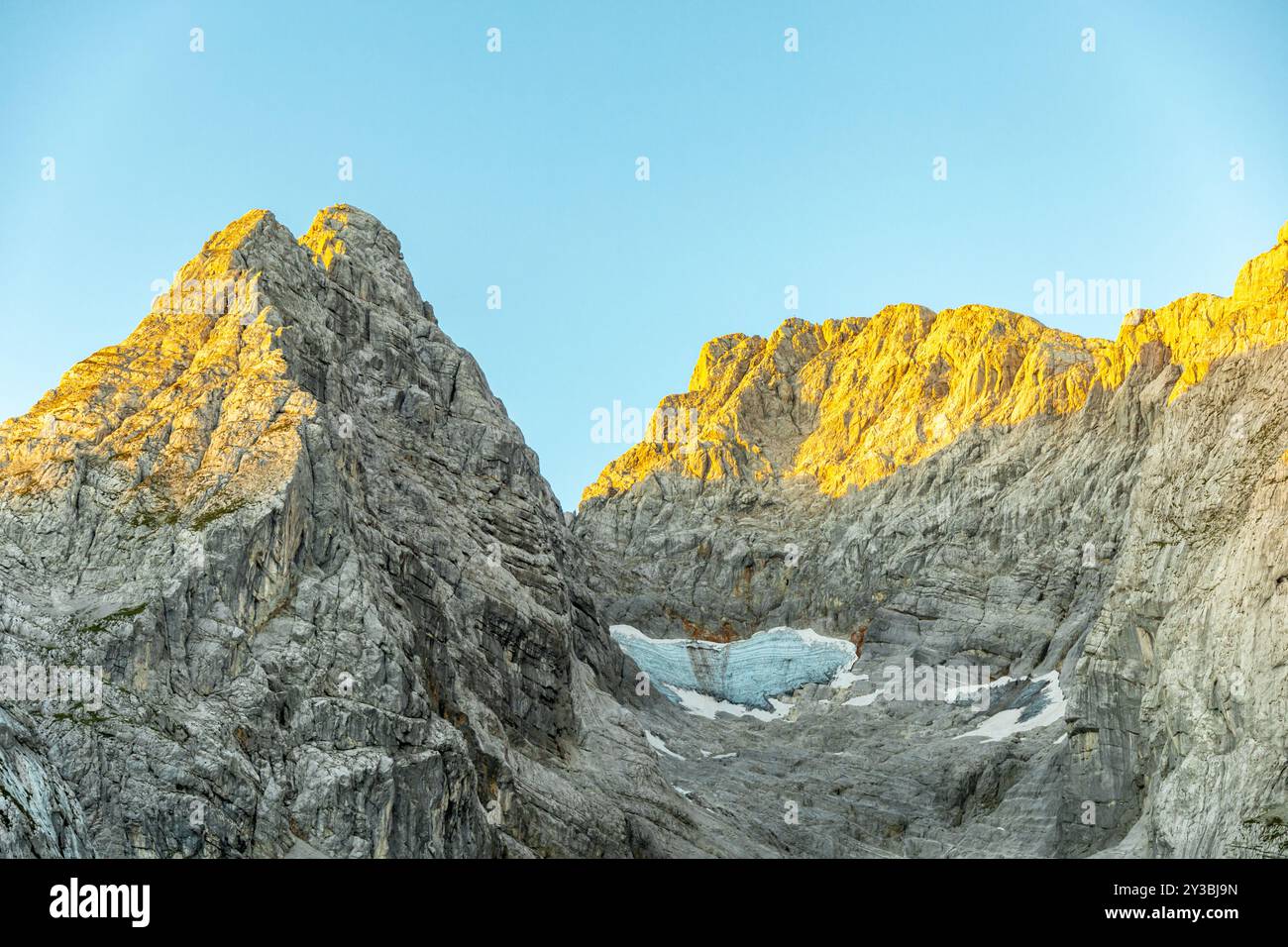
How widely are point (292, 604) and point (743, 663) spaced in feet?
297

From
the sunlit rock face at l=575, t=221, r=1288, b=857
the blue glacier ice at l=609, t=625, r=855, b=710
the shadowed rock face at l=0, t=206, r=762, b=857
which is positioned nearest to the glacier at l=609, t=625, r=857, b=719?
the blue glacier ice at l=609, t=625, r=855, b=710

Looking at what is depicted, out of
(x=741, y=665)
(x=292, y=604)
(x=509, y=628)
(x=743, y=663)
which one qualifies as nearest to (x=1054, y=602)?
(x=743, y=663)

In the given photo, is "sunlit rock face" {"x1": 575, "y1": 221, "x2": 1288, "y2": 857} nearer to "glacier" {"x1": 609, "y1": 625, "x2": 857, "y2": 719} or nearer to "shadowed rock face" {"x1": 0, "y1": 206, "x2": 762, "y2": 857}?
"glacier" {"x1": 609, "y1": 625, "x2": 857, "y2": 719}

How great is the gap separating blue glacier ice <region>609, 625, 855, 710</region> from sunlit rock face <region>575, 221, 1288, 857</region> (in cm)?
341

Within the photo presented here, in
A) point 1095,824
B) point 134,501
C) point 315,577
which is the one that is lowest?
point 1095,824

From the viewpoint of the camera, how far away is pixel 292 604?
9288 cm

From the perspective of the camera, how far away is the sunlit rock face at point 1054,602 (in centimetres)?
9825

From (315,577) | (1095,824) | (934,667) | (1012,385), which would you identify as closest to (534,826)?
(315,577)

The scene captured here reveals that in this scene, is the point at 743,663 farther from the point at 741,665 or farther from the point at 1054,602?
the point at 1054,602

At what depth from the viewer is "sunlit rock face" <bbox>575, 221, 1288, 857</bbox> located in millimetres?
98250

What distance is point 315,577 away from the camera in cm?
9512
